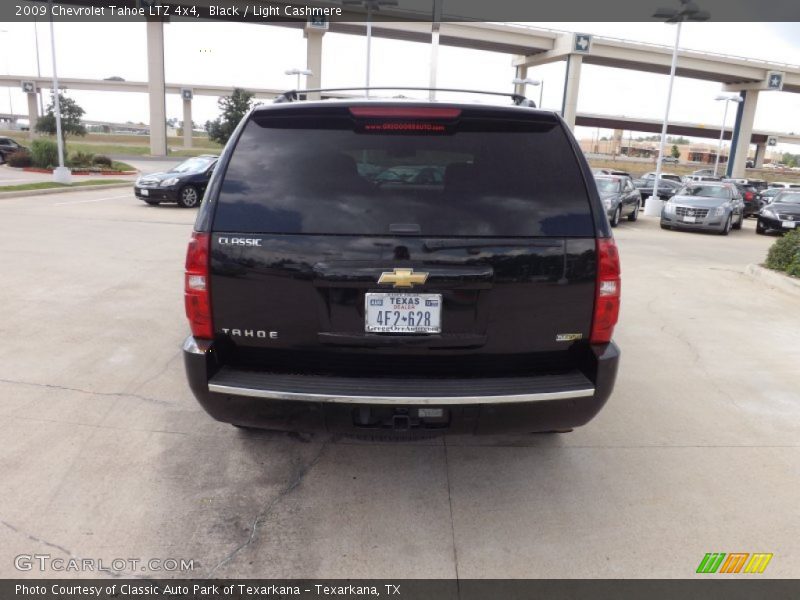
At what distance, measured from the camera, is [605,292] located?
10.0 ft

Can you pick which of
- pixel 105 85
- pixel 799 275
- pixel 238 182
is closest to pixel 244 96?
pixel 105 85

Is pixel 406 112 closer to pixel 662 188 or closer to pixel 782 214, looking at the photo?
pixel 782 214

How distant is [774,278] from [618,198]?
928 centimetres

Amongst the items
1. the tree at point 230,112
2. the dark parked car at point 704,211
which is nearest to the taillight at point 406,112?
the dark parked car at point 704,211

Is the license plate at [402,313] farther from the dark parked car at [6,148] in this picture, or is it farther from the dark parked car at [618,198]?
the dark parked car at [6,148]

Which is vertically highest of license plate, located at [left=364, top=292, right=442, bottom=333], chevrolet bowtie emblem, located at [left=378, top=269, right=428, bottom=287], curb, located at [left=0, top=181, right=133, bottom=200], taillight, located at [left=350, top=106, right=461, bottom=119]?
taillight, located at [left=350, top=106, right=461, bottom=119]

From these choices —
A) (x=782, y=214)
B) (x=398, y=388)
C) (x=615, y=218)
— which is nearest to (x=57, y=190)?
(x=615, y=218)

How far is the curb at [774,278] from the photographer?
28.7 feet

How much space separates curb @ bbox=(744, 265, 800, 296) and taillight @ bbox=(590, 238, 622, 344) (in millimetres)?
7025

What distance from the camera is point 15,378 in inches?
191

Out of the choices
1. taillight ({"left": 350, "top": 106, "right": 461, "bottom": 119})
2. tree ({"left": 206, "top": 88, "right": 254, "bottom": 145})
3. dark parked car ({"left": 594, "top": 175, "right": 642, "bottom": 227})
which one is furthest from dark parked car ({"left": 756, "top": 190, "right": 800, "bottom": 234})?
tree ({"left": 206, "top": 88, "right": 254, "bottom": 145})

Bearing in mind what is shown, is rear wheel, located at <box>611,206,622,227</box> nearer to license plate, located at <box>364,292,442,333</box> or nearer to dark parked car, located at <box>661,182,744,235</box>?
Result: dark parked car, located at <box>661,182,744,235</box>

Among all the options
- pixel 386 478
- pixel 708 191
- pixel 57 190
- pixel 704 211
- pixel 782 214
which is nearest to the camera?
pixel 386 478

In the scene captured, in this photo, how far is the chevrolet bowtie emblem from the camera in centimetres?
287
